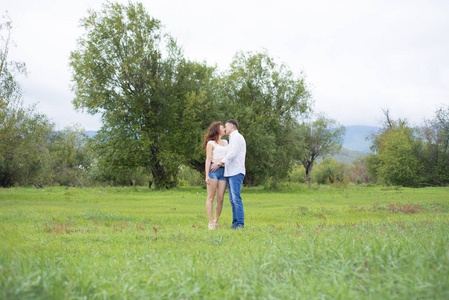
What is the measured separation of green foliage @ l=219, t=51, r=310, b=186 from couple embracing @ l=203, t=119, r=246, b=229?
27359 millimetres

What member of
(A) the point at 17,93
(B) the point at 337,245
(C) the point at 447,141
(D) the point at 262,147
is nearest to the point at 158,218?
(B) the point at 337,245

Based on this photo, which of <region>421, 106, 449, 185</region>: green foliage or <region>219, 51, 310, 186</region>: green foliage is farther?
<region>421, 106, 449, 185</region>: green foliage

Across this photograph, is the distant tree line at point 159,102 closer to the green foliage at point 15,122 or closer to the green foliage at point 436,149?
the green foliage at point 15,122

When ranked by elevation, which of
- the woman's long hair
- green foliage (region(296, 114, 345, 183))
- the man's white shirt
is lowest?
the man's white shirt

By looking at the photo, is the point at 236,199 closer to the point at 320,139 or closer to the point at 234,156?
the point at 234,156

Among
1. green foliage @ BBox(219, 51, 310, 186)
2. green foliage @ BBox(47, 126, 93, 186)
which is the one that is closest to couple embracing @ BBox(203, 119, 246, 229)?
green foliage @ BBox(219, 51, 310, 186)

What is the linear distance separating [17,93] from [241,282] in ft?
78.5

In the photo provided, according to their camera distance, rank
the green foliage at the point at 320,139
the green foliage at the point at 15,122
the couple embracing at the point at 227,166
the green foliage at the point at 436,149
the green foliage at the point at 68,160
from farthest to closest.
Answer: the green foliage at the point at 320,139
the green foliage at the point at 68,160
the green foliage at the point at 436,149
the green foliage at the point at 15,122
the couple embracing at the point at 227,166

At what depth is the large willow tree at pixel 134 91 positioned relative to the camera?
3148 cm

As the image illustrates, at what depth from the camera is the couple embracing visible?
30.2 ft

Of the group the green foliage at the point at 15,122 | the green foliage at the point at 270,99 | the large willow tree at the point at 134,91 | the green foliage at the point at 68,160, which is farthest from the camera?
the green foliage at the point at 68,160

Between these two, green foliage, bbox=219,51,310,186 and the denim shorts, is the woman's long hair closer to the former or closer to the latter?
the denim shorts

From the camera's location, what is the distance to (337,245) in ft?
14.5

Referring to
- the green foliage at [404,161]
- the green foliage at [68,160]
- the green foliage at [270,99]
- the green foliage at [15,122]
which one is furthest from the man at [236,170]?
→ the green foliage at [68,160]
